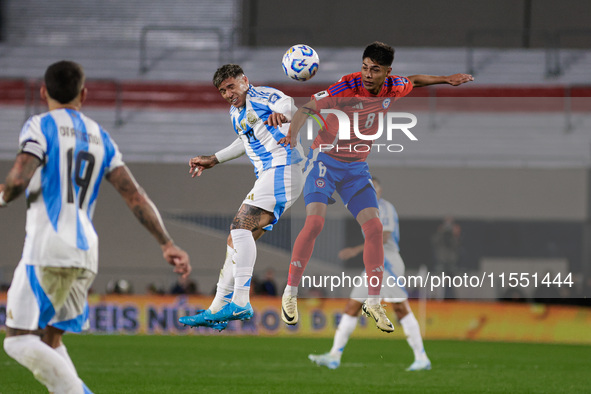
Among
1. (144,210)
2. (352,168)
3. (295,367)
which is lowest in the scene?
(295,367)

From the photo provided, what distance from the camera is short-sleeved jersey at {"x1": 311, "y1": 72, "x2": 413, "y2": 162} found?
7.14 m

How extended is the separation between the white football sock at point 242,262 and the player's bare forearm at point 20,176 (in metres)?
2.49

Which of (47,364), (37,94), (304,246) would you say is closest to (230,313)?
(304,246)

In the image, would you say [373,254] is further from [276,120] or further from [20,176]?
[20,176]

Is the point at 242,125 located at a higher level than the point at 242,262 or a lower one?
higher

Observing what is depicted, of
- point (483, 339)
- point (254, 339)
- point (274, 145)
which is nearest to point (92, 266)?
point (274, 145)

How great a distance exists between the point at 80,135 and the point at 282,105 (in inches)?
85.3


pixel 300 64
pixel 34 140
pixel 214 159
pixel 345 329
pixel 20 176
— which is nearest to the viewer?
pixel 20 176

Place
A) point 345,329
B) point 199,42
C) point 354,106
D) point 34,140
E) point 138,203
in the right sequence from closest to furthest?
point 34,140 < point 138,203 < point 354,106 < point 345,329 < point 199,42

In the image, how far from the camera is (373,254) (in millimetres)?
7301

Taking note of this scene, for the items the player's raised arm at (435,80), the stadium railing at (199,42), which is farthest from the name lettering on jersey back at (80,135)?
the stadium railing at (199,42)

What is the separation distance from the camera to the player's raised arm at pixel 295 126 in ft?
21.6

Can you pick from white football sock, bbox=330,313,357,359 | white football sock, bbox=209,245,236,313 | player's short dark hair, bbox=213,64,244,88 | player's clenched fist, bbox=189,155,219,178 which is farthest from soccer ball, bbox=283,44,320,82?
white football sock, bbox=330,313,357,359

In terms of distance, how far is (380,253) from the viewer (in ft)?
24.0
